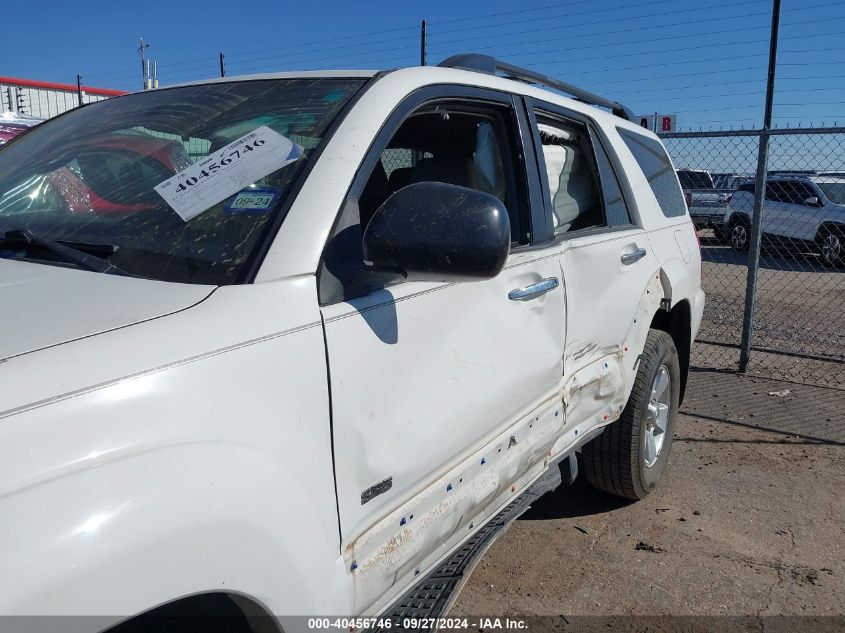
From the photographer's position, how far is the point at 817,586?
317cm

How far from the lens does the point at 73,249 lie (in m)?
1.85

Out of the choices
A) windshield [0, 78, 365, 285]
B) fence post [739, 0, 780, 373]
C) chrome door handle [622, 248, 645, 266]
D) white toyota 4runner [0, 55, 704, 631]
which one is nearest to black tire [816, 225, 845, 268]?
fence post [739, 0, 780, 373]

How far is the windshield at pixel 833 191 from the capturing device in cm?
1412

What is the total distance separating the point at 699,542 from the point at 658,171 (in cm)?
206

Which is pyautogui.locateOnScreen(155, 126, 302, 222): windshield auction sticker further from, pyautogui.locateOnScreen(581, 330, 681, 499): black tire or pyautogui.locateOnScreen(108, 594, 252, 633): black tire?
pyautogui.locateOnScreen(581, 330, 681, 499): black tire

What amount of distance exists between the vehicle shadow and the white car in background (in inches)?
428

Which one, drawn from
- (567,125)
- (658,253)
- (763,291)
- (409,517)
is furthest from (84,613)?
(763,291)

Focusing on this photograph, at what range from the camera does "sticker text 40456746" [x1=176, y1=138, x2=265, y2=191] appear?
1953mm

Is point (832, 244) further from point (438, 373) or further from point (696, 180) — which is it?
point (438, 373)

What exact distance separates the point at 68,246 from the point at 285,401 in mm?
792

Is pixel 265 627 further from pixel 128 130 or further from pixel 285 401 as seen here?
pixel 128 130

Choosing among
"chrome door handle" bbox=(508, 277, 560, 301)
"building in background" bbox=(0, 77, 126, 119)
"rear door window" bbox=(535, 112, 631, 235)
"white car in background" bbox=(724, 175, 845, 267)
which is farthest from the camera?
"building in background" bbox=(0, 77, 126, 119)

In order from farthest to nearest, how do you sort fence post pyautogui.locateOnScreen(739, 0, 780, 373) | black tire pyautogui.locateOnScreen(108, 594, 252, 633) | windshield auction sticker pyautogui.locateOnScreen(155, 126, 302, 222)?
fence post pyautogui.locateOnScreen(739, 0, 780, 373) → windshield auction sticker pyautogui.locateOnScreen(155, 126, 302, 222) → black tire pyautogui.locateOnScreen(108, 594, 252, 633)

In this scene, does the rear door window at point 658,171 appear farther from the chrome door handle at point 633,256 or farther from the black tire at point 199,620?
the black tire at point 199,620
